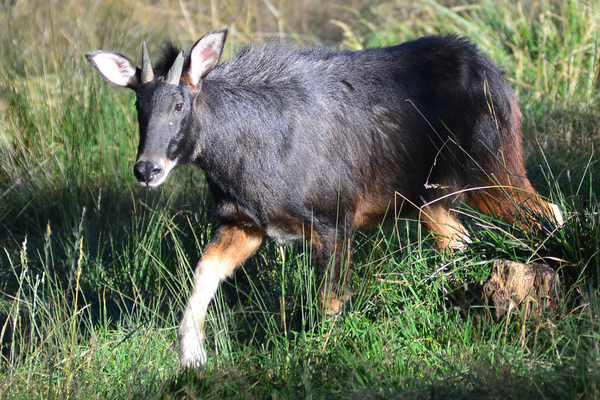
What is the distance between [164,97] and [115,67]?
538 millimetres

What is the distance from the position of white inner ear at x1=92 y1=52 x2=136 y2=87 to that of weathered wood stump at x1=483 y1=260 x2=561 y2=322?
254cm

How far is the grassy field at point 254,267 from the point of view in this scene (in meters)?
3.21

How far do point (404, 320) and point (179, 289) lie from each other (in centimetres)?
165

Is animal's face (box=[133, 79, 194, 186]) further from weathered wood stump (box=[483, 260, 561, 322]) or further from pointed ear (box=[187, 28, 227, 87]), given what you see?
weathered wood stump (box=[483, 260, 561, 322])

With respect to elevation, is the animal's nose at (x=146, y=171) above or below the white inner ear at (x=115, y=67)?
below

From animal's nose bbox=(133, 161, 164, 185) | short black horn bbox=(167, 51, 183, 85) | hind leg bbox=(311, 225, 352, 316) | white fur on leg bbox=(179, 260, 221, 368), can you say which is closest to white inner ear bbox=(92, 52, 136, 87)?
short black horn bbox=(167, 51, 183, 85)

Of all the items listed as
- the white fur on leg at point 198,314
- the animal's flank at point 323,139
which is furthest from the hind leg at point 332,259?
the white fur on leg at point 198,314

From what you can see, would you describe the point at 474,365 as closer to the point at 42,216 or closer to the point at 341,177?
the point at 341,177

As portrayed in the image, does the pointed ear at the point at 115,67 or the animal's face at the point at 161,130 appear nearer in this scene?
the animal's face at the point at 161,130

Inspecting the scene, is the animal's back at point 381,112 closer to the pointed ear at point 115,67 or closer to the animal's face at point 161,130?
the animal's face at point 161,130

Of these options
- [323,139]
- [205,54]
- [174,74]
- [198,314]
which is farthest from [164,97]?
[198,314]

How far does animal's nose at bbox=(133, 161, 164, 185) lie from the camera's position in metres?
3.70

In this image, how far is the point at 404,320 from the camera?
12.2ft

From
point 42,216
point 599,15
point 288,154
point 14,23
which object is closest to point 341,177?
point 288,154
